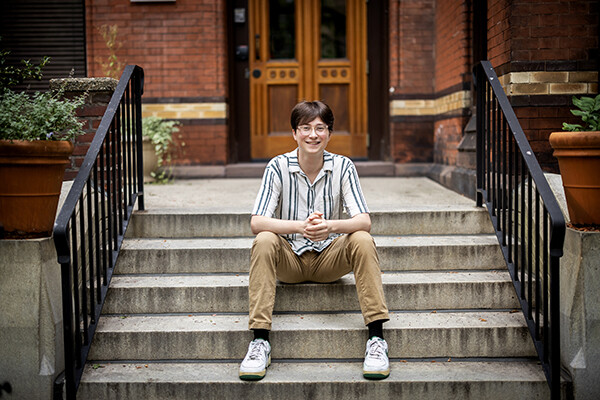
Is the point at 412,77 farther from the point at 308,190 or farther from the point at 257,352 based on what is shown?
the point at 257,352

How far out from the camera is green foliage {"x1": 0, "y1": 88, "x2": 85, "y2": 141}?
2.99 metres

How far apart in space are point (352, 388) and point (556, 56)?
2.99 metres

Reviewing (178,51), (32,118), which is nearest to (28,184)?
(32,118)

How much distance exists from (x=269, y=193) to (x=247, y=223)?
0.87 m

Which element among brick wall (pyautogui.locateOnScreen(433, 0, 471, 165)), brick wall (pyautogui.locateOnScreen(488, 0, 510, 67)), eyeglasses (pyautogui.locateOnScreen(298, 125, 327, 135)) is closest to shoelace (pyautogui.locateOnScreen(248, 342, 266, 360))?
eyeglasses (pyautogui.locateOnScreen(298, 125, 327, 135))

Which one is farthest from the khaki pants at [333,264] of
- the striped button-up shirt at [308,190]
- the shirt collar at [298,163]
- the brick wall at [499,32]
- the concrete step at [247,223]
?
the brick wall at [499,32]

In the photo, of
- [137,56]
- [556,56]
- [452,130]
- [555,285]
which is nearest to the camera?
[555,285]

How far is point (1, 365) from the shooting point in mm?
2971

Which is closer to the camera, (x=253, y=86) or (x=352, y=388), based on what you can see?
(x=352, y=388)

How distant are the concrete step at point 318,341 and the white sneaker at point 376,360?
0.17 metres

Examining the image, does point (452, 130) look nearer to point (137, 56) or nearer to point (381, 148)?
point (381, 148)

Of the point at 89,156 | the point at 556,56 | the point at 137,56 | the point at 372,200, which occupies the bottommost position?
the point at 372,200

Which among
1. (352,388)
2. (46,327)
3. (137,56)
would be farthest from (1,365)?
(137,56)

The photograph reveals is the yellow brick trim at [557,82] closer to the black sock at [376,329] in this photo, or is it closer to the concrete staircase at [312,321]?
the concrete staircase at [312,321]
